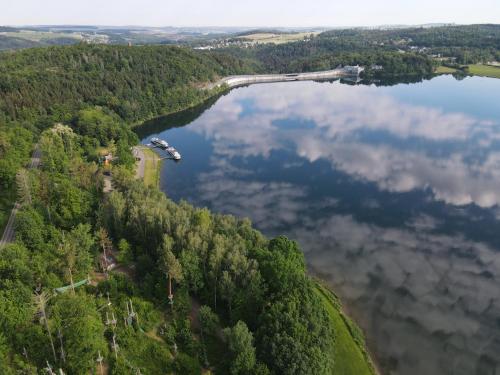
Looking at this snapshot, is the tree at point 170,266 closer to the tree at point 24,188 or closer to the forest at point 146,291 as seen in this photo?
the forest at point 146,291

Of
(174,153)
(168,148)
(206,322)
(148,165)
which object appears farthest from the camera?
(168,148)

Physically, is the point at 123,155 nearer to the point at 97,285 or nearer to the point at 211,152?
the point at 211,152

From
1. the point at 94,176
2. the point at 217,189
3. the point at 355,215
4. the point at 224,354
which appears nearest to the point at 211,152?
the point at 217,189

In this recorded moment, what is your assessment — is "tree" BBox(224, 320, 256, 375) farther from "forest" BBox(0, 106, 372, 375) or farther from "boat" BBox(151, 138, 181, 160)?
"boat" BBox(151, 138, 181, 160)

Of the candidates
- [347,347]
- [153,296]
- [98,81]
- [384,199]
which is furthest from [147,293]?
[98,81]

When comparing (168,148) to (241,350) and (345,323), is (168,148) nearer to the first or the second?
(345,323)

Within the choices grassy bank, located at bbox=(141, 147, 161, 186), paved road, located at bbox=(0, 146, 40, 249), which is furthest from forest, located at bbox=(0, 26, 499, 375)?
grassy bank, located at bbox=(141, 147, 161, 186)
